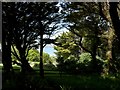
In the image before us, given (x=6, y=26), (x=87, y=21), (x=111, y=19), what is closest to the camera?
(x=111, y=19)

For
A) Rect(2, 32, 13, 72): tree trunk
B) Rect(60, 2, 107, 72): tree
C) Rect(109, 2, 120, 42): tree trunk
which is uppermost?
Rect(60, 2, 107, 72): tree

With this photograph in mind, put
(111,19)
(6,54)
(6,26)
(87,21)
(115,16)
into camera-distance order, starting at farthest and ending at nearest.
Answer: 1. (87,21)
2. (6,26)
3. (6,54)
4. (111,19)
5. (115,16)

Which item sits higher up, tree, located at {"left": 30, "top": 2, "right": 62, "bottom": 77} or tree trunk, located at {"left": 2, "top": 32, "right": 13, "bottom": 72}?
tree, located at {"left": 30, "top": 2, "right": 62, "bottom": 77}

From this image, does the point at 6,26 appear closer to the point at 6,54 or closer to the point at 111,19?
the point at 6,54

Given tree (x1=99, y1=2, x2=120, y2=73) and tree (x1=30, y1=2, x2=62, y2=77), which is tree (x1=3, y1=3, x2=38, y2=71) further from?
tree (x1=99, y1=2, x2=120, y2=73)

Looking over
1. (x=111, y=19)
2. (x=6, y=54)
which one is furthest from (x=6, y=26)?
(x=111, y=19)

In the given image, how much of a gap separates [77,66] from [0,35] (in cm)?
1023

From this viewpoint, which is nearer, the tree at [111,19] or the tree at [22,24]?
the tree at [111,19]

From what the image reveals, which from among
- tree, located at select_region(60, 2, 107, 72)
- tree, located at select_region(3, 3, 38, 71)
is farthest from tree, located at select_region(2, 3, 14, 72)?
tree, located at select_region(60, 2, 107, 72)

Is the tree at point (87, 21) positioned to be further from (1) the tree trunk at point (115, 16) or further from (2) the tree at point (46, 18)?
(1) the tree trunk at point (115, 16)

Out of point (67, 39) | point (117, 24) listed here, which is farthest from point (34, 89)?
point (67, 39)

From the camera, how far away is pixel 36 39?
94.2 ft

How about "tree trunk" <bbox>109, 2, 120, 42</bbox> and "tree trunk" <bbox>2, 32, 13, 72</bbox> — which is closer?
"tree trunk" <bbox>109, 2, 120, 42</bbox>

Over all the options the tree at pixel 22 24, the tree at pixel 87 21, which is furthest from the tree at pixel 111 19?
the tree at pixel 22 24
